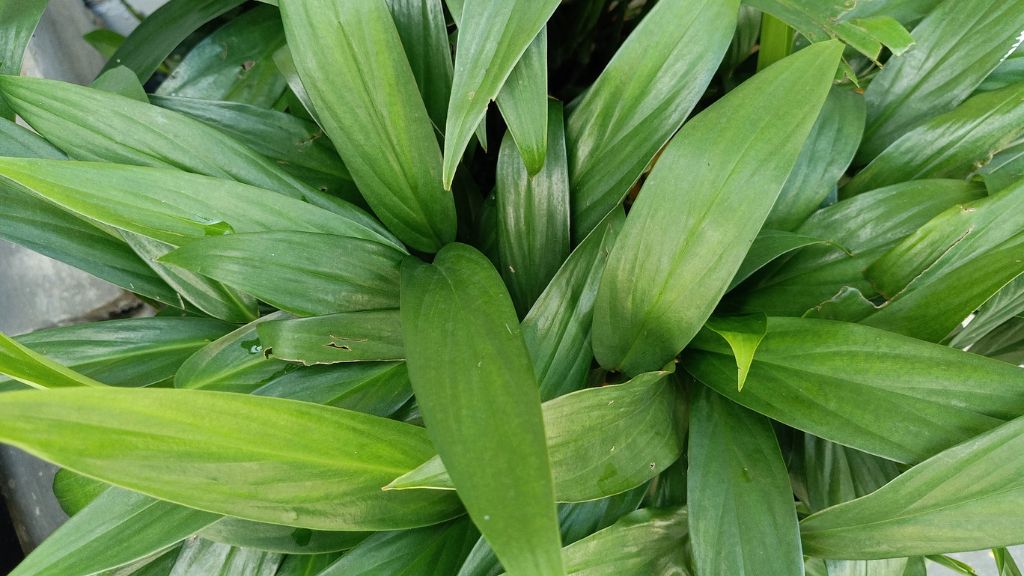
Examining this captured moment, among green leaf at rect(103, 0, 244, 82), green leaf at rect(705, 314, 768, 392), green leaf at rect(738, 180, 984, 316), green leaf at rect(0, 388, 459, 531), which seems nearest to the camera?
green leaf at rect(0, 388, 459, 531)

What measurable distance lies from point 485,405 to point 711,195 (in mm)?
177

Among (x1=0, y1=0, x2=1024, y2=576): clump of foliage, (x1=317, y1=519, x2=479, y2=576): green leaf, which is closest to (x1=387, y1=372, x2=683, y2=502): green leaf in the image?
(x1=0, y1=0, x2=1024, y2=576): clump of foliage

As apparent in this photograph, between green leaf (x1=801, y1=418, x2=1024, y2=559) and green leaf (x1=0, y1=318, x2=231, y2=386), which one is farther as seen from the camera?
green leaf (x1=0, y1=318, x2=231, y2=386)

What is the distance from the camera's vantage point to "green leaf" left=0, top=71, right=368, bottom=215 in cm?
45

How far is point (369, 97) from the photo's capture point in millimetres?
434

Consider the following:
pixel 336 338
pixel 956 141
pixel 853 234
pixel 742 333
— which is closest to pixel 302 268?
pixel 336 338

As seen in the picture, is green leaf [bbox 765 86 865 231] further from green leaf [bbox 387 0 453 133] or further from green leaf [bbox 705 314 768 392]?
green leaf [bbox 387 0 453 133]

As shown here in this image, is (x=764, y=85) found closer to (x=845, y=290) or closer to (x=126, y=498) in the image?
(x=845, y=290)

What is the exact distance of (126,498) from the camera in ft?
1.26

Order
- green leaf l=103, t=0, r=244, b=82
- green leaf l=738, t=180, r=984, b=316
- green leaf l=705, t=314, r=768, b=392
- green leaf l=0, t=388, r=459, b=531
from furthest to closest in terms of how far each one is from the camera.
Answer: green leaf l=103, t=0, r=244, b=82 → green leaf l=738, t=180, r=984, b=316 → green leaf l=705, t=314, r=768, b=392 → green leaf l=0, t=388, r=459, b=531

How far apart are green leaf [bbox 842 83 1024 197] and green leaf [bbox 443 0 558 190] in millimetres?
308

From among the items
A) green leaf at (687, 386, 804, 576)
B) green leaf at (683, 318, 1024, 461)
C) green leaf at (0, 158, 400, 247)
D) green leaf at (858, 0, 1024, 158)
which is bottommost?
green leaf at (687, 386, 804, 576)

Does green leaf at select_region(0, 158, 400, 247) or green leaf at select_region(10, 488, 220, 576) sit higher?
green leaf at select_region(0, 158, 400, 247)

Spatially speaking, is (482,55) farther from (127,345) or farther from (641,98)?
(127,345)
